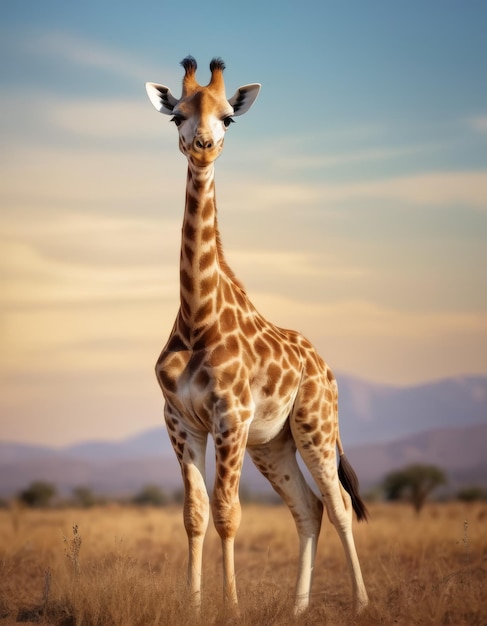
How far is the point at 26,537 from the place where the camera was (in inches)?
684

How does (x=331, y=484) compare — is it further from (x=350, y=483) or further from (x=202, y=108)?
(x=202, y=108)

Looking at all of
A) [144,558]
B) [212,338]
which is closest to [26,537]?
[144,558]

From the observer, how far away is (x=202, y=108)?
899 cm

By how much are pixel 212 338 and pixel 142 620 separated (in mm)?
2753

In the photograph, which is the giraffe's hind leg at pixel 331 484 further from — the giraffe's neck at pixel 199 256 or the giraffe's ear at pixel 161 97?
the giraffe's ear at pixel 161 97

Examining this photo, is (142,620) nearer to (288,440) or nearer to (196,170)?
(288,440)

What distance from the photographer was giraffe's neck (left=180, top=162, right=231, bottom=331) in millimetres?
9188

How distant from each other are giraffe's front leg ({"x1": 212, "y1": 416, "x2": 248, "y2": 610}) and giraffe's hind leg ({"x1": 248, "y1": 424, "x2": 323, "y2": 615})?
4.49 feet

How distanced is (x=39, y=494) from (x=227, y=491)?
25407 millimetres

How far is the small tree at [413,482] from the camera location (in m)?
29.8

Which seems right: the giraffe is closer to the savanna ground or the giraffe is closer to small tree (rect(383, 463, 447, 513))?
the savanna ground

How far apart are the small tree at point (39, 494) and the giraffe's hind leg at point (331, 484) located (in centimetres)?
2409

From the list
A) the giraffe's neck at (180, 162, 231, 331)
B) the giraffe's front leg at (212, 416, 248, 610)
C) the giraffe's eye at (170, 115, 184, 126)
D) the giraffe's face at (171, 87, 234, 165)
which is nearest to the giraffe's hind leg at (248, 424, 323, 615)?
the giraffe's front leg at (212, 416, 248, 610)

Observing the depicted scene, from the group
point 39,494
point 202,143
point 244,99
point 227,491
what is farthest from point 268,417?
point 39,494
